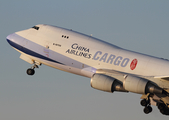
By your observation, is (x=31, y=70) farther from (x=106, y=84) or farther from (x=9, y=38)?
(x=106, y=84)

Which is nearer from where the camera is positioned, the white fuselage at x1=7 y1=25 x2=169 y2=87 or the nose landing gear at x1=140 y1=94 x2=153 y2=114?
the white fuselage at x1=7 y1=25 x2=169 y2=87

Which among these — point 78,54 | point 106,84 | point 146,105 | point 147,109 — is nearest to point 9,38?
point 78,54

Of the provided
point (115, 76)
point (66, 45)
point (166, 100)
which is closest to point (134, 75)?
point (115, 76)

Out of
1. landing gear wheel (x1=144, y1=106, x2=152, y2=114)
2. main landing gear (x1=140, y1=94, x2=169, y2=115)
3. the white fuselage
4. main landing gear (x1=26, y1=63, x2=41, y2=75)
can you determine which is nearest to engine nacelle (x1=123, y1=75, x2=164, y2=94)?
→ the white fuselage

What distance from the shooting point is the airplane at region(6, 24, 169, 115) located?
4425cm

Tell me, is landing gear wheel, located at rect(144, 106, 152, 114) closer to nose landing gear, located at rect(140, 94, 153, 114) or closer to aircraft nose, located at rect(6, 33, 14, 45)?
nose landing gear, located at rect(140, 94, 153, 114)

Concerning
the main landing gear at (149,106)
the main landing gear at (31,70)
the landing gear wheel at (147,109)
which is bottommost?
the landing gear wheel at (147,109)

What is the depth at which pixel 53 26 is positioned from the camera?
50.8m

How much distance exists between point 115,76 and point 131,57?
99.7 inches

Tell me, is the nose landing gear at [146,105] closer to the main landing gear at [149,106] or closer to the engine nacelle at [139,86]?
the main landing gear at [149,106]

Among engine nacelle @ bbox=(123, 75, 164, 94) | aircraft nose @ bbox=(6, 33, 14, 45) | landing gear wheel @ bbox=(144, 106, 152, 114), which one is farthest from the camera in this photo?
aircraft nose @ bbox=(6, 33, 14, 45)

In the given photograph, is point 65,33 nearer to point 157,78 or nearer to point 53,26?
point 53,26

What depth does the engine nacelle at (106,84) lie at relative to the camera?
1745 inches

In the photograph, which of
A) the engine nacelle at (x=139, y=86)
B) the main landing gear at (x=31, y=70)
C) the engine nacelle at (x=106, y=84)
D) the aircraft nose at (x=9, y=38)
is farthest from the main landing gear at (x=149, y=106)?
the aircraft nose at (x=9, y=38)
